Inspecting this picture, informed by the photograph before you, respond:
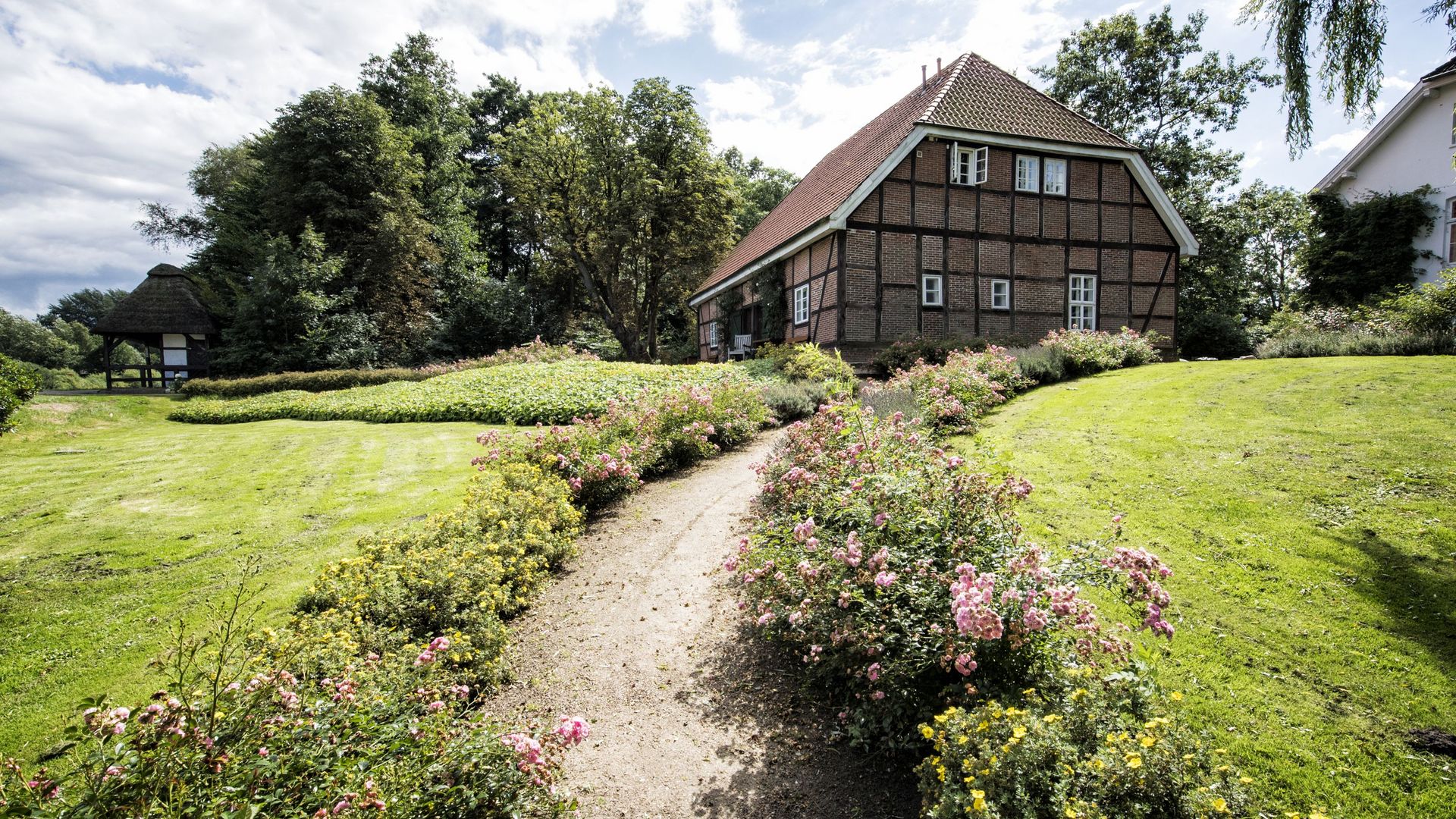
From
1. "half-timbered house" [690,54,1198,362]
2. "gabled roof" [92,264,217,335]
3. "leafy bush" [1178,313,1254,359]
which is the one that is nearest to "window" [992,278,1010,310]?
"half-timbered house" [690,54,1198,362]

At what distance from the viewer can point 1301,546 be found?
4664mm

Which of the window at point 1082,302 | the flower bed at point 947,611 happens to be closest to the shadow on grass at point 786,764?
the flower bed at point 947,611

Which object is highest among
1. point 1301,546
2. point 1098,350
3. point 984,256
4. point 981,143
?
point 981,143

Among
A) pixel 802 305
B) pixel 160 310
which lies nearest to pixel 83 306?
pixel 160 310

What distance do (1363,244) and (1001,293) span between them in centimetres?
1206

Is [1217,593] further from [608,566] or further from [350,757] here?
[350,757]

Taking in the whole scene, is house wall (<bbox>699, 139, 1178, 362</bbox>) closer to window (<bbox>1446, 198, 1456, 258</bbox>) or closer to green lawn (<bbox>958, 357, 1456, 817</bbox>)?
window (<bbox>1446, 198, 1456, 258</bbox>)

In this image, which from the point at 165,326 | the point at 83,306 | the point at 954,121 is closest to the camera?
the point at 954,121

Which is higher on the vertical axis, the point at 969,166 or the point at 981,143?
the point at 981,143

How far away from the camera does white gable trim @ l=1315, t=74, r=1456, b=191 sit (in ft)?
56.5

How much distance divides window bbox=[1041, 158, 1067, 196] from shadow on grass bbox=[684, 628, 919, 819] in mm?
17210

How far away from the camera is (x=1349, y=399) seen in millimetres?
7430

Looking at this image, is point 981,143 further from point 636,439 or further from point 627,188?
point 627,188

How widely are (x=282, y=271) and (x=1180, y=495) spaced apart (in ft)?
89.4
